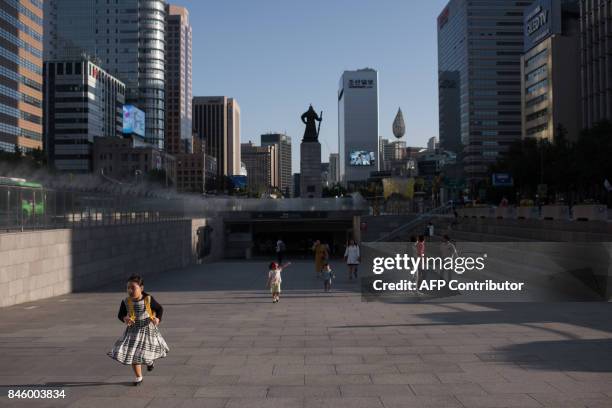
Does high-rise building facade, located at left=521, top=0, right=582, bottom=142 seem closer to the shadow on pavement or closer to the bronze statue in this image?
the bronze statue

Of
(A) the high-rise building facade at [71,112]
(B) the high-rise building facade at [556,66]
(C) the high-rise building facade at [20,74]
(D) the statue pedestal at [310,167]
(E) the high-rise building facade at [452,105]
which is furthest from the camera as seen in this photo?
(E) the high-rise building facade at [452,105]

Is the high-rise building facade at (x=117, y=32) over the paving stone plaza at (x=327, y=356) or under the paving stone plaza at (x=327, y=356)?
over

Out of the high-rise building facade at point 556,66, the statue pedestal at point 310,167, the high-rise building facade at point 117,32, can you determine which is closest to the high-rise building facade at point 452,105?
the high-rise building facade at point 556,66

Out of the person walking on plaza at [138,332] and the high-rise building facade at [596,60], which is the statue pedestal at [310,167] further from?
the person walking on plaza at [138,332]

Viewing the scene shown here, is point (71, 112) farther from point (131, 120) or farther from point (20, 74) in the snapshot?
point (20, 74)

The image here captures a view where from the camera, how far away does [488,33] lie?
16938 centimetres

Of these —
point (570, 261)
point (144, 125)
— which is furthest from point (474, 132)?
point (570, 261)

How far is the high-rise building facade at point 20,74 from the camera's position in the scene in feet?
311

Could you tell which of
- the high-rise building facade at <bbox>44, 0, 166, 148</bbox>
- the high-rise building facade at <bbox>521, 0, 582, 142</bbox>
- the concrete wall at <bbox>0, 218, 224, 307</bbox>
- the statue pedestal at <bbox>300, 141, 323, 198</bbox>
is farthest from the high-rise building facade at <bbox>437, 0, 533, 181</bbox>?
the concrete wall at <bbox>0, 218, 224, 307</bbox>

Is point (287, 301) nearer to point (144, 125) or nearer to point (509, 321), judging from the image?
point (509, 321)

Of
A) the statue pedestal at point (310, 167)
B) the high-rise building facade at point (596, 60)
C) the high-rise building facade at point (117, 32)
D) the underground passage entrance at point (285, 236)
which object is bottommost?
the underground passage entrance at point (285, 236)

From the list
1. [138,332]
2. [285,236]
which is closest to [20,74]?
[285,236]

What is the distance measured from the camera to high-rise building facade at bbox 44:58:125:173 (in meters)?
152

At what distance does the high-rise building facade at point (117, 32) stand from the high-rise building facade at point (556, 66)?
109 meters
